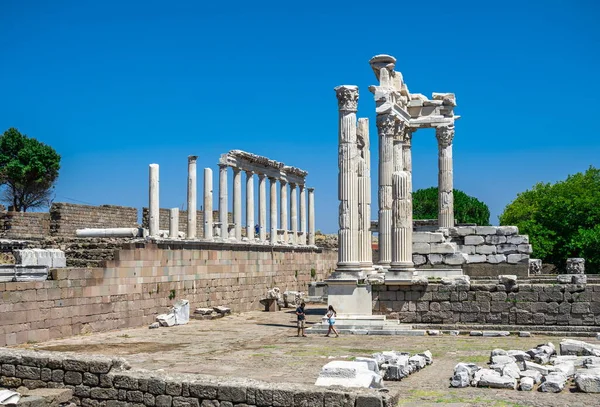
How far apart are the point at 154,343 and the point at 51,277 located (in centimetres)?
311

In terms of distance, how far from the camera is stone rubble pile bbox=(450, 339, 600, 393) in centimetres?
1249

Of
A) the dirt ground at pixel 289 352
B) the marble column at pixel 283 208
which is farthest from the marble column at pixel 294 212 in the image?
the dirt ground at pixel 289 352

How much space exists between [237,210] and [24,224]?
885 centimetres

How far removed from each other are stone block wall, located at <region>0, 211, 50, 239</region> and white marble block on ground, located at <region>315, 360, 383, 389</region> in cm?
2295

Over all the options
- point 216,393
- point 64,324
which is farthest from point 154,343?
point 216,393

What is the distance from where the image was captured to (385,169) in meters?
25.1

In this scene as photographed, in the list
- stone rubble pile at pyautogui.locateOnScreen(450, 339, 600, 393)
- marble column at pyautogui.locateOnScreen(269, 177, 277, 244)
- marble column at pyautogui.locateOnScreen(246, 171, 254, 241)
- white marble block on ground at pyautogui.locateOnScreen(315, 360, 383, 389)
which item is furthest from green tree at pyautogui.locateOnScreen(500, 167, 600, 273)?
white marble block on ground at pyautogui.locateOnScreen(315, 360, 383, 389)

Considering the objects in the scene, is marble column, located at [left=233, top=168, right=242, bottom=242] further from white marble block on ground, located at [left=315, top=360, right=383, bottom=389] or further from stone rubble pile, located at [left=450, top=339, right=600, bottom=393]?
white marble block on ground, located at [left=315, top=360, right=383, bottom=389]

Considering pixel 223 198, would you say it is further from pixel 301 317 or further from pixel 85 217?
pixel 301 317

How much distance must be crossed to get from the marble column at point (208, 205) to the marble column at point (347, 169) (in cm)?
1002

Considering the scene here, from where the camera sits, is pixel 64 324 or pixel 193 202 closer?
pixel 64 324

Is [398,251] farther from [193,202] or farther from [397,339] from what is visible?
[193,202]

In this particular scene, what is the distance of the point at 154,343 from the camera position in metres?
19.9

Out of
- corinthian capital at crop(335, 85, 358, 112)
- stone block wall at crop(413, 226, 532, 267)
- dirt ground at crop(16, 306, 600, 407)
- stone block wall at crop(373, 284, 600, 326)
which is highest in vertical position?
corinthian capital at crop(335, 85, 358, 112)
